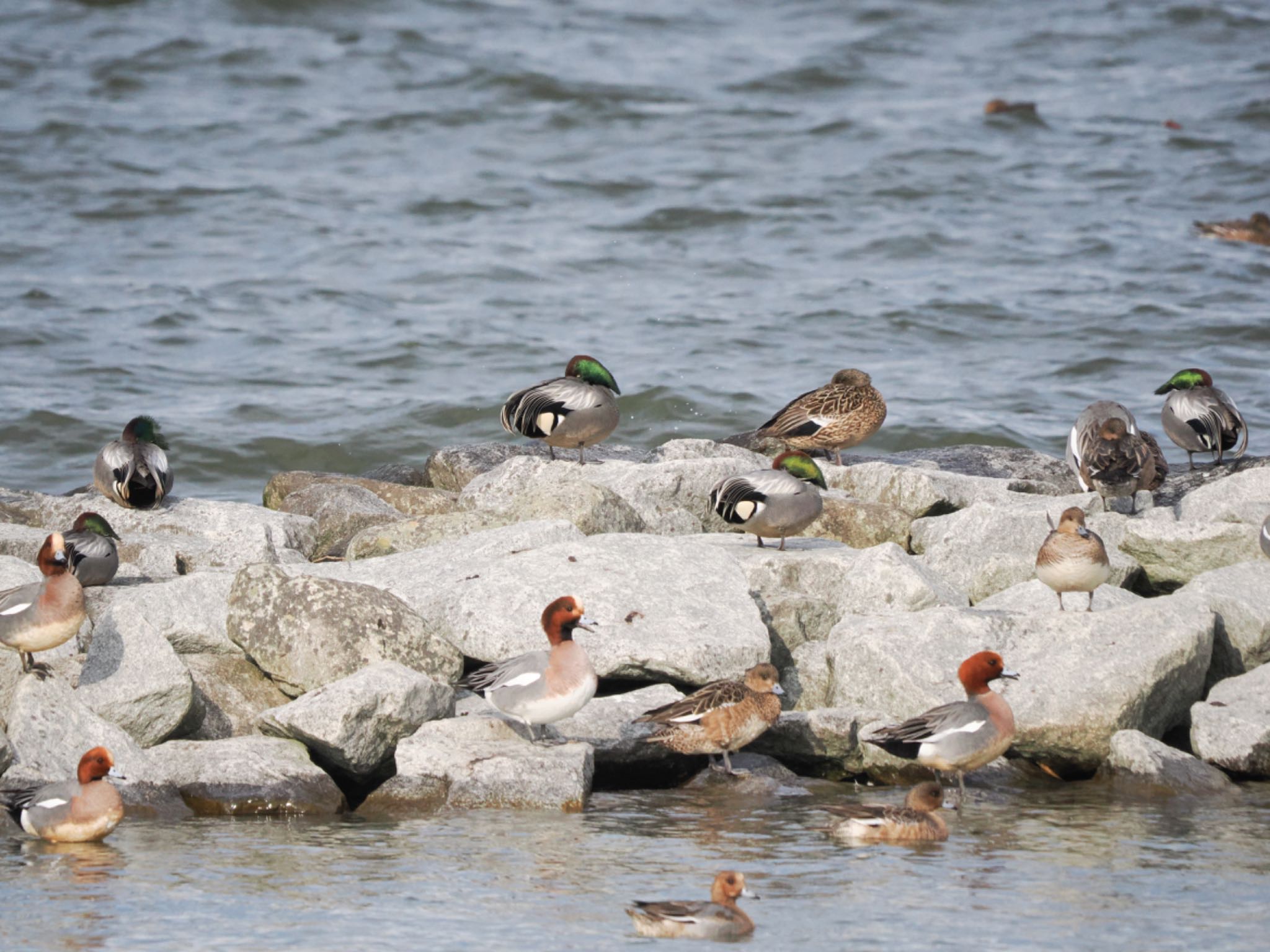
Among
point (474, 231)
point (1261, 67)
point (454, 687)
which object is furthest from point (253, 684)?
A: point (1261, 67)

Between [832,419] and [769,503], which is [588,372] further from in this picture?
[769,503]

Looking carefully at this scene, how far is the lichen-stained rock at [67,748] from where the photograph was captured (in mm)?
7105

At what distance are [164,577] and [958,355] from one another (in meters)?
11.8

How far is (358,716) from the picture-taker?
Answer: 287 inches

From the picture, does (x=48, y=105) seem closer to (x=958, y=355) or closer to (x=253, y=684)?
(x=958, y=355)

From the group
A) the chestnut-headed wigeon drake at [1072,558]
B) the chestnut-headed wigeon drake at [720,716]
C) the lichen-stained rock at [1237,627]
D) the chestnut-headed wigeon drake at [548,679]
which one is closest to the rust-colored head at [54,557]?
the chestnut-headed wigeon drake at [548,679]

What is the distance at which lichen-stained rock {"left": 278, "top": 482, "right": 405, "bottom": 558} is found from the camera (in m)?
10.9

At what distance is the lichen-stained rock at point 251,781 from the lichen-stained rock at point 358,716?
0.12 m

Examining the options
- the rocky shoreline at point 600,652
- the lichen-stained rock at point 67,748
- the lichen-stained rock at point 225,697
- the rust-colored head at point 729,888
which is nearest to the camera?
the rust-colored head at point 729,888

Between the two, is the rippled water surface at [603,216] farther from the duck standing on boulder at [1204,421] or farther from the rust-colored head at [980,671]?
the rust-colored head at [980,671]

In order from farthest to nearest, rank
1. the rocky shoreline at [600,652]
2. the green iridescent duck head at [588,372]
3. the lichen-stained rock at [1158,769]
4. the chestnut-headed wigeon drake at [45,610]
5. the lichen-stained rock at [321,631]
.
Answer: the green iridescent duck head at [588,372]
the lichen-stained rock at [321,631]
the chestnut-headed wigeon drake at [45,610]
the lichen-stained rock at [1158,769]
the rocky shoreline at [600,652]

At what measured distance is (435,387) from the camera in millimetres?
18094

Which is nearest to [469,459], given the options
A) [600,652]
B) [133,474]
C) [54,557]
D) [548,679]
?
[133,474]

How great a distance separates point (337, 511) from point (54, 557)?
3.60 metres
